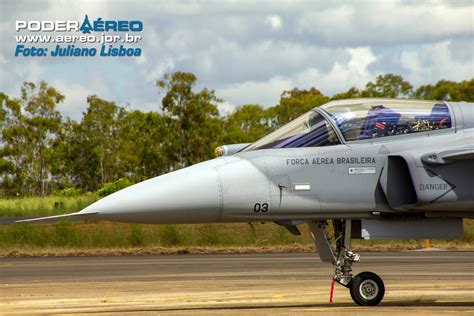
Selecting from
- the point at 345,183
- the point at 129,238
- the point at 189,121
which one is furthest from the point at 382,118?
the point at 189,121

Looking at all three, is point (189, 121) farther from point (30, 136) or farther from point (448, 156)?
Answer: point (448, 156)

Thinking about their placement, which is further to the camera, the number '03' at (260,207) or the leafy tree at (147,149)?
the leafy tree at (147,149)

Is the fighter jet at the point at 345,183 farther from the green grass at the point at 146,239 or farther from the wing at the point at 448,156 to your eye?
the green grass at the point at 146,239

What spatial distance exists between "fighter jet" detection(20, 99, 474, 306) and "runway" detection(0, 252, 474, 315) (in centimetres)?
110

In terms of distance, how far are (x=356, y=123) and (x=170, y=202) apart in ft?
8.50

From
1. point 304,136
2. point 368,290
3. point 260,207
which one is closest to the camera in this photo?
point 260,207

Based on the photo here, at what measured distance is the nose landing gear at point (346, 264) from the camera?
1308 cm

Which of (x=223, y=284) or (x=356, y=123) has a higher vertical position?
(x=356, y=123)

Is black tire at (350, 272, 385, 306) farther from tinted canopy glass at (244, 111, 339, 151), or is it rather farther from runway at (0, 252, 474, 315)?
tinted canopy glass at (244, 111, 339, 151)

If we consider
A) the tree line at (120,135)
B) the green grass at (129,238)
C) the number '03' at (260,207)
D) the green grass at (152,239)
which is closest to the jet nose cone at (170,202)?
the number '03' at (260,207)

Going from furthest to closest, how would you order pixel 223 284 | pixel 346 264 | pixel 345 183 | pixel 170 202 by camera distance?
pixel 223 284
pixel 346 264
pixel 345 183
pixel 170 202

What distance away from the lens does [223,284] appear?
58.3ft

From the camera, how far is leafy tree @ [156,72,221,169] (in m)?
68.8

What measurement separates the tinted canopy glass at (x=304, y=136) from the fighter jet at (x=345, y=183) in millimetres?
12
